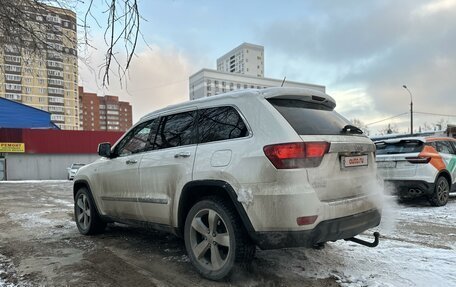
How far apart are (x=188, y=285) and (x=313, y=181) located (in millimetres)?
1571

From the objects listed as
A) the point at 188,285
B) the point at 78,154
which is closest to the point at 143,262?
the point at 188,285

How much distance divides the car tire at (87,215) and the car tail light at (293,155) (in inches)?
138

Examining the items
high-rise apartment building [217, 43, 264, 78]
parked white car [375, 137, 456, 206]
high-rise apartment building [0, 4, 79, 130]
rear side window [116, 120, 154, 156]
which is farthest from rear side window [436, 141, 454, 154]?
high-rise apartment building [217, 43, 264, 78]

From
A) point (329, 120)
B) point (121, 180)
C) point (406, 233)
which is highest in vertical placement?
point (329, 120)

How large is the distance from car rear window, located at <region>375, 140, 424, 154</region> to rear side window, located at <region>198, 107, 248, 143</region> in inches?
240

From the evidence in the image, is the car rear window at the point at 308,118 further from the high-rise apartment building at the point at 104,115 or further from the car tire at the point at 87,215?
the high-rise apartment building at the point at 104,115

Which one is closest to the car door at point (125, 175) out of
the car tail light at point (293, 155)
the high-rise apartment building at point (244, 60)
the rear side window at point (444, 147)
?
the car tail light at point (293, 155)

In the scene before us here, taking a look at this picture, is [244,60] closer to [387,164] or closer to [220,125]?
[387,164]

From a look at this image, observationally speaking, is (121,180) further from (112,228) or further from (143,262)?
(112,228)

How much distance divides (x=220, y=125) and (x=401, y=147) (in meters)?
6.27

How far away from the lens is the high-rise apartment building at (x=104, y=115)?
106 m

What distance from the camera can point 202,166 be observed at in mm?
3904

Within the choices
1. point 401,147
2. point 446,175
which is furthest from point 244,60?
point 446,175

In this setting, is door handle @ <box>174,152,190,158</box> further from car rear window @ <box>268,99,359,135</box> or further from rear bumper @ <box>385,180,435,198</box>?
rear bumper @ <box>385,180,435,198</box>
